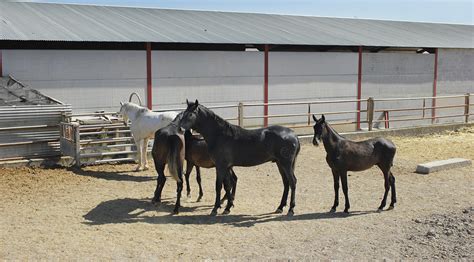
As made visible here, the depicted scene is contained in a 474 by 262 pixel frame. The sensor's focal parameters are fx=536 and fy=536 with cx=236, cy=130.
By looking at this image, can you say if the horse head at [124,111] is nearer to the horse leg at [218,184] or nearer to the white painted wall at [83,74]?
the white painted wall at [83,74]

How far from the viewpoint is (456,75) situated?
20.6 meters

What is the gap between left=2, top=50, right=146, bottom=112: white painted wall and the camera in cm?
1206

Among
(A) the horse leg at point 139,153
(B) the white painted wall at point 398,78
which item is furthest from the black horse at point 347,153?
(B) the white painted wall at point 398,78

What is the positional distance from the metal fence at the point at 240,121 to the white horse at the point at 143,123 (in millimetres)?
618

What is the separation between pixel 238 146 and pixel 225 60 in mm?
7719

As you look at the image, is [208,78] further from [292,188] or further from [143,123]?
[292,188]

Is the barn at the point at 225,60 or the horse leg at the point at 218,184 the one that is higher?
the barn at the point at 225,60

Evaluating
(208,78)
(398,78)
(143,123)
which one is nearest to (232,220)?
(143,123)

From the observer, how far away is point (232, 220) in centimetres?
744

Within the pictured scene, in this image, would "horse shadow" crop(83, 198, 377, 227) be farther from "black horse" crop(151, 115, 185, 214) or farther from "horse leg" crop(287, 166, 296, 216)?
"black horse" crop(151, 115, 185, 214)

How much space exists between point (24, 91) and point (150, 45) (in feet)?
11.7

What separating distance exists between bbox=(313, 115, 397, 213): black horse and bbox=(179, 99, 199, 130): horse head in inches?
68.7

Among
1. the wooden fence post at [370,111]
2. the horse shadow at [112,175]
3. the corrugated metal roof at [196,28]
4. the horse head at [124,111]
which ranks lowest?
the horse shadow at [112,175]

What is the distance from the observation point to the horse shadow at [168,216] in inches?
288
